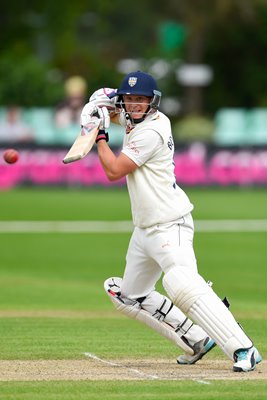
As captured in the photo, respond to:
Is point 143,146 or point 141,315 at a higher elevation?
point 143,146

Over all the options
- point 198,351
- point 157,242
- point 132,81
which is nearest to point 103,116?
point 132,81

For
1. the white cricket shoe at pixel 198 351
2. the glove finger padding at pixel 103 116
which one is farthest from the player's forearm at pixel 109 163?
the white cricket shoe at pixel 198 351

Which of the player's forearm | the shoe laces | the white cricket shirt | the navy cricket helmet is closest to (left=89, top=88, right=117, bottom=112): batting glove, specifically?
the navy cricket helmet

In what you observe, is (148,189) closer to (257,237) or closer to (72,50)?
(257,237)

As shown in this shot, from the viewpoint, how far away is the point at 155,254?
830 cm

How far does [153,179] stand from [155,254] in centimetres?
48

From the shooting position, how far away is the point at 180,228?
27.5 feet

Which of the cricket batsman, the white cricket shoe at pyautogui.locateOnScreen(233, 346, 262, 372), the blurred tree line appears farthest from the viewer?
the blurred tree line

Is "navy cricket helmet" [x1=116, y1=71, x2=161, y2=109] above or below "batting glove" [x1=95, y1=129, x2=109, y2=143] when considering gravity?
above

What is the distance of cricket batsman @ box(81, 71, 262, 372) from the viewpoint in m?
8.14

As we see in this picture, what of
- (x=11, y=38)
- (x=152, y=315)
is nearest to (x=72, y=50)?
(x=11, y=38)

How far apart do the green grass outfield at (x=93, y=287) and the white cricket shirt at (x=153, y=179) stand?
1082 millimetres

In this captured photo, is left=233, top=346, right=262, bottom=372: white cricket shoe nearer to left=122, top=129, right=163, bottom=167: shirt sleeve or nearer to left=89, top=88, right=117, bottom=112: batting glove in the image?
left=122, top=129, right=163, bottom=167: shirt sleeve

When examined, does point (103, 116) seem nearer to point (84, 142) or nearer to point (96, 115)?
point (96, 115)
